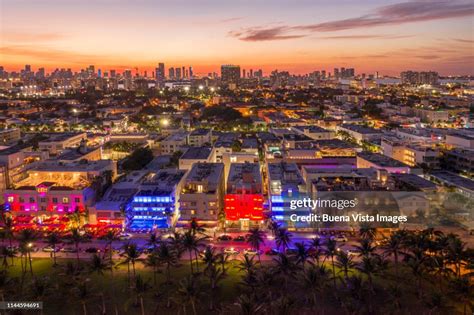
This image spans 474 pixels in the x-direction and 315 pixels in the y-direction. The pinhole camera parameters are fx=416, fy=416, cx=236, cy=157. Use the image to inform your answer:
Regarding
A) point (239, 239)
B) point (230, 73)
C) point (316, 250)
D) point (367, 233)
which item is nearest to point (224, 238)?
point (239, 239)

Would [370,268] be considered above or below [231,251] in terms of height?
above

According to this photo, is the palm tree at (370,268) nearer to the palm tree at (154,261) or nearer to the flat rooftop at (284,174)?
the palm tree at (154,261)

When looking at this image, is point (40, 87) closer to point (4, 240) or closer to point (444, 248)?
point (4, 240)

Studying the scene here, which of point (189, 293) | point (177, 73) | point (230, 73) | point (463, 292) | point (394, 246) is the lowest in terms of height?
point (463, 292)

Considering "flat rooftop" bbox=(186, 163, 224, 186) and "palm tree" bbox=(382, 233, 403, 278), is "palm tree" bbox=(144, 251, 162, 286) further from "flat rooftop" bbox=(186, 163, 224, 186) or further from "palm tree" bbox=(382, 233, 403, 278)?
"palm tree" bbox=(382, 233, 403, 278)

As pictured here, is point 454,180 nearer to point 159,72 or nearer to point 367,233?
point 367,233

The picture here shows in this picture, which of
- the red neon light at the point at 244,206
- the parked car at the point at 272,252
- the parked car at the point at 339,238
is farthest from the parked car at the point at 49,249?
the parked car at the point at 339,238

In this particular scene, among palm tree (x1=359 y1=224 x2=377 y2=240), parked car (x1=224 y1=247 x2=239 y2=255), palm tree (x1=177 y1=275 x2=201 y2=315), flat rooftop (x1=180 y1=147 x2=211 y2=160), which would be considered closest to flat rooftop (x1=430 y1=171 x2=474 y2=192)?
palm tree (x1=359 y1=224 x2=377 y2=240)

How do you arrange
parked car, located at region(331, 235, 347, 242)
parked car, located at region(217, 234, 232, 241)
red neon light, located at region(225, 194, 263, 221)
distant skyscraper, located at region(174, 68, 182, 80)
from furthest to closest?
distant skyscraper, located at region(174, 68, 182, 80) < red neon light, located at region(225, 194, 263, 221) < parked car, located at region(217, 234, 232, 241) < parked car, located at region(331, 235, 347, 242)
